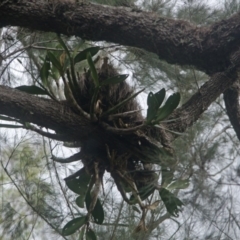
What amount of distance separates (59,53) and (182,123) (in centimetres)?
42

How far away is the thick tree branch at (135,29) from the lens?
4.91 feet

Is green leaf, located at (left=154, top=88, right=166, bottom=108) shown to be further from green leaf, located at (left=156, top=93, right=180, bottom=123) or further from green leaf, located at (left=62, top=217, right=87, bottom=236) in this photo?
green leaf, located at (left=62, top=217, right=87, bottom=236)

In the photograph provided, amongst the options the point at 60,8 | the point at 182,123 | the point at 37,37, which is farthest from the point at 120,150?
the point at 37,37

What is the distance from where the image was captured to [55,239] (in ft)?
6.89

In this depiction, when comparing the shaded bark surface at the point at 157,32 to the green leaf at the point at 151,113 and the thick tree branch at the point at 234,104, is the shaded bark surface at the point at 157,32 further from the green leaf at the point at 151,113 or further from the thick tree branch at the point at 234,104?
the green leaf at the point at 151,113

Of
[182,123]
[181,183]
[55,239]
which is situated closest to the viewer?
[181,183]

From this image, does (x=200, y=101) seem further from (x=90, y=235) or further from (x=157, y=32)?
(x=90, y=235)

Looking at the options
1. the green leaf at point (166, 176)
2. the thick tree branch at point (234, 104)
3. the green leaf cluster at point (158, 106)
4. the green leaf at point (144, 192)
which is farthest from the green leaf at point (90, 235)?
the thick tree branch at point (234, 104)

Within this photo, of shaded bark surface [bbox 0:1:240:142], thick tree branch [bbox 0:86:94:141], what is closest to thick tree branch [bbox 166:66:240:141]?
shaded bark surface [bbox 0:1:240:142]

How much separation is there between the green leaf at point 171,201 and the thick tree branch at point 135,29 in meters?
0.38

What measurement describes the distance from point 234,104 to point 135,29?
36 centimetres

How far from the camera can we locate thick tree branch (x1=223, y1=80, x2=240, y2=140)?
1563 mm

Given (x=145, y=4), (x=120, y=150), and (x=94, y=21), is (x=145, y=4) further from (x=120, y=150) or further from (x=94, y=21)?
(x=120, y=150)

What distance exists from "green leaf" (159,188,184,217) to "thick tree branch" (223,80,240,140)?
28 cm
